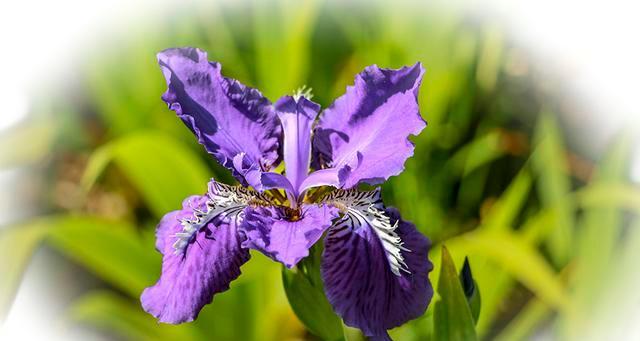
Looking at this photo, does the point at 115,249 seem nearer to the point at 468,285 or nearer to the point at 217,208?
the point at 217,208

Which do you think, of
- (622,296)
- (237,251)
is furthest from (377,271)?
(622,296)

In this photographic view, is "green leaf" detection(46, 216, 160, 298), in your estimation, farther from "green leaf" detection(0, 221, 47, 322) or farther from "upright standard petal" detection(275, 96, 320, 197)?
"upright standard petal" detection(275, 96, 320, 197)

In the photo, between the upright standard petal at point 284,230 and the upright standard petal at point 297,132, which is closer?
the upright standard petal at point 284,230

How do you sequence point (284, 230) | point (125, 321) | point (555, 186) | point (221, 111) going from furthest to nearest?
point (555, 186) → point (125, 321) → point (221, 111) → point (284, 230)

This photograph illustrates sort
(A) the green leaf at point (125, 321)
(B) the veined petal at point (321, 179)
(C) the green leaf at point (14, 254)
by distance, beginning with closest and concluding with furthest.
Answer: (B) the veined petal at point (321, 179)
(C) the green leaf at point (14, 254)
(A) the green leaf at point (125, 321)

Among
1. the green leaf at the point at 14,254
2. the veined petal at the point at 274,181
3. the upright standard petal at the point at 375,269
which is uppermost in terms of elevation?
the veined petal at the point at 274,181

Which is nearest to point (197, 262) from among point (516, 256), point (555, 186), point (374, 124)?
point (374, 124)

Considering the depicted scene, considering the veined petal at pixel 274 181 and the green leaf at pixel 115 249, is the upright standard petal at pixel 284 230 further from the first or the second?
the green leaf at pixel 115 249

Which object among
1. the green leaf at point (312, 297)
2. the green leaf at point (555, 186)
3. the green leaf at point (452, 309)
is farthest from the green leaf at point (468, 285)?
the green leaf at point (555, 186)
